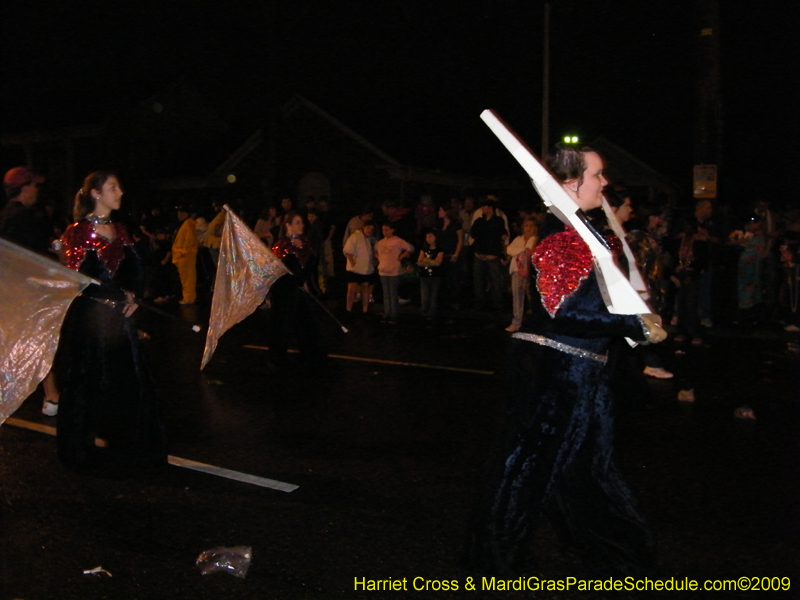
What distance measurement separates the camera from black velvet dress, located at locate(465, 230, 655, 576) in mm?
3670

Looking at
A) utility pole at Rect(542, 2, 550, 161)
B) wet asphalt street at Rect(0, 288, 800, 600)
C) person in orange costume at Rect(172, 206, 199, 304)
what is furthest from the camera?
utility pole at Rect(542, 2, 550, 161)

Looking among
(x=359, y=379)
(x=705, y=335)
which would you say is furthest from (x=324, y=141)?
(x=359, y=379)

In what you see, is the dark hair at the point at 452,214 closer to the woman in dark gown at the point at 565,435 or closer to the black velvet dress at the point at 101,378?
the black velvet dress at the point at 101,378

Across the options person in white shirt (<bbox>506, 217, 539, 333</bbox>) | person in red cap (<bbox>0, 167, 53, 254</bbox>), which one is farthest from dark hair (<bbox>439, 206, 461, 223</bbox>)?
person in red cap (<bbox>0, 167, 53, 254</bbox>)

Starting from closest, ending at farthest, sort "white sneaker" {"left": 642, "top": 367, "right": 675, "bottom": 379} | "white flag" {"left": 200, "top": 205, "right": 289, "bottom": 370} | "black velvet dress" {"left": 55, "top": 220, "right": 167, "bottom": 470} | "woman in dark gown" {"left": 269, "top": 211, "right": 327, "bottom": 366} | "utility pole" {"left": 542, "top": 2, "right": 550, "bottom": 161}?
"black velvet dress" {"left": 55, "top": 220, "right": 167, "bottom": 470} < "white sneaker" {"left": 642, "top": 367, "right": 675, "bottom": 379} < "white flag" {"left": 200, "top": 205, "right": 289, "bottom": 370} < "woman in dark gown" {"left": 269, "top": 211, "right": 327, "bottom": 366} < "utility pole" {"left": 542, "top": 2, "right": 550, "bottom": 161}

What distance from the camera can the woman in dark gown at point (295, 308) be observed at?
369 inches

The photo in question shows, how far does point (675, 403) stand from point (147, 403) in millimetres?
4315

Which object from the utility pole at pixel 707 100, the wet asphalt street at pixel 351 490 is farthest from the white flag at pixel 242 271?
the utility pole at pixel 707 100

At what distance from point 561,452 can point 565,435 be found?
75mm

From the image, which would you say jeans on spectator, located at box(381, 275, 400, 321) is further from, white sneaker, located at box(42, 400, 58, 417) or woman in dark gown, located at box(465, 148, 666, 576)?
woman in dark gown, located at box(465, 148, 666, 576)

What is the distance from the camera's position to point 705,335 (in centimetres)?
1202

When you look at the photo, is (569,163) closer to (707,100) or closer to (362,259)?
(362,259)

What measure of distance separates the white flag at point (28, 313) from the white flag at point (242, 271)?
11.7 ft

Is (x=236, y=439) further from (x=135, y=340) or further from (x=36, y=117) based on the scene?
(x=36, y=117)
